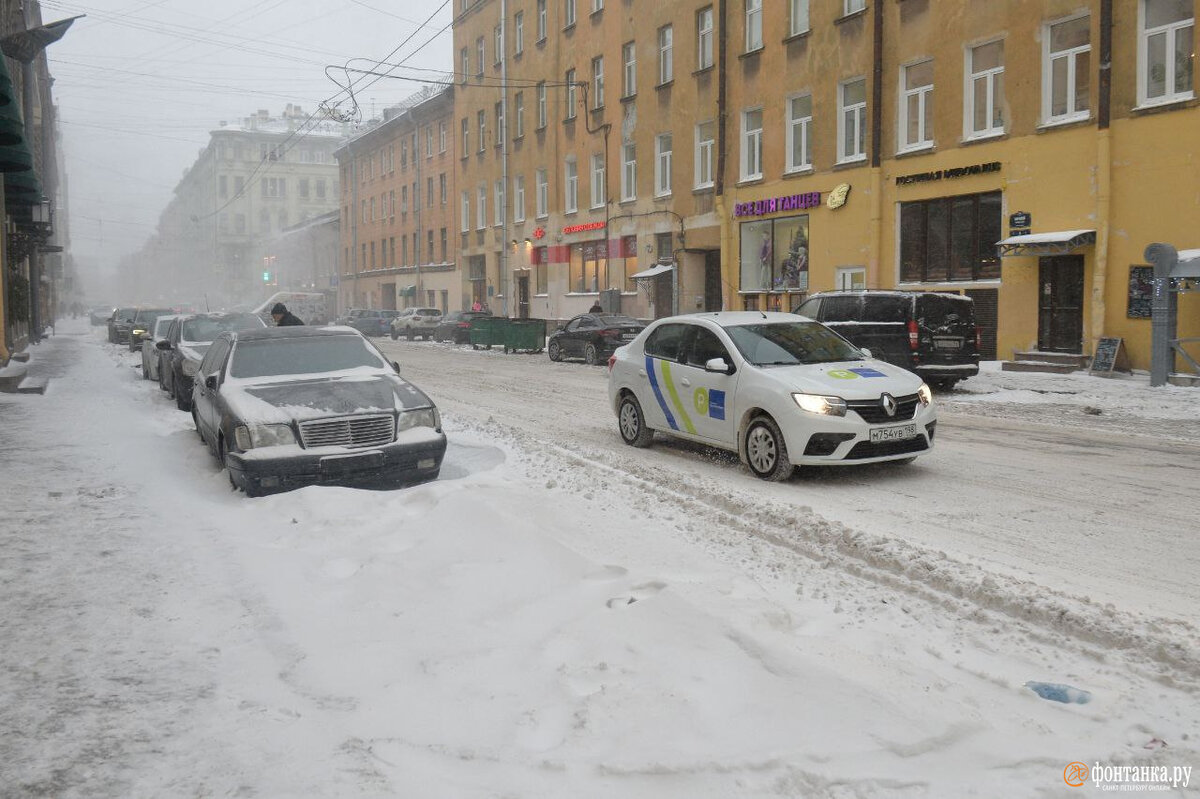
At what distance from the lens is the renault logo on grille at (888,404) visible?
8.59m

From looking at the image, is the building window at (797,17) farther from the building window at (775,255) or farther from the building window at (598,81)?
the building window at (598,81)

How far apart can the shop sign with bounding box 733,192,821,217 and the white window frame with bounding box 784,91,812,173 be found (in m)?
0.78

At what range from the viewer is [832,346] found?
9859 millimetres

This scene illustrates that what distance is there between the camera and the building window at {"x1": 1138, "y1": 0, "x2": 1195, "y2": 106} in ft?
59.0

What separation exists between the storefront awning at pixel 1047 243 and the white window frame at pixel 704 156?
11781mm

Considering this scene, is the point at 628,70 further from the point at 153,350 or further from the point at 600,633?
the point at 600,633

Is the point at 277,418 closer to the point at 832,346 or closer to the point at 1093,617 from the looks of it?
the point at 832,346

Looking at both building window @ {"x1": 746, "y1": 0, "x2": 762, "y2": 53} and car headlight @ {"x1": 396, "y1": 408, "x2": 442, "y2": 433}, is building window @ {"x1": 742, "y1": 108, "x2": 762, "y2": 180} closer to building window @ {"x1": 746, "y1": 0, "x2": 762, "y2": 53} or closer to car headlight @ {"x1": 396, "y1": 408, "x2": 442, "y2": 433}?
building window @ {"x1": 746, "y1": 0, "x2": 762, "y2": 53}

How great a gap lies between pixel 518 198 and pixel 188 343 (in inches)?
1171

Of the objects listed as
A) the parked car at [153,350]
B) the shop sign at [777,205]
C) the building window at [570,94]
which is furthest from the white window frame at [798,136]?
the parked car at [153,350]

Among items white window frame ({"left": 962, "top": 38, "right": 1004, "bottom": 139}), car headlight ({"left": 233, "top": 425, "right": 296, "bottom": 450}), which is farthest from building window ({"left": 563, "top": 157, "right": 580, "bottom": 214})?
car headlight ({"left": 233, "top": 425, "right": 296, "bottom": 450})

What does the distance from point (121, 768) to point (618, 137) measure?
3394 centimetres

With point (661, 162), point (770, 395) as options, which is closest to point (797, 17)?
point (661, 162)

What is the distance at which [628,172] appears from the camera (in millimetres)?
35281
